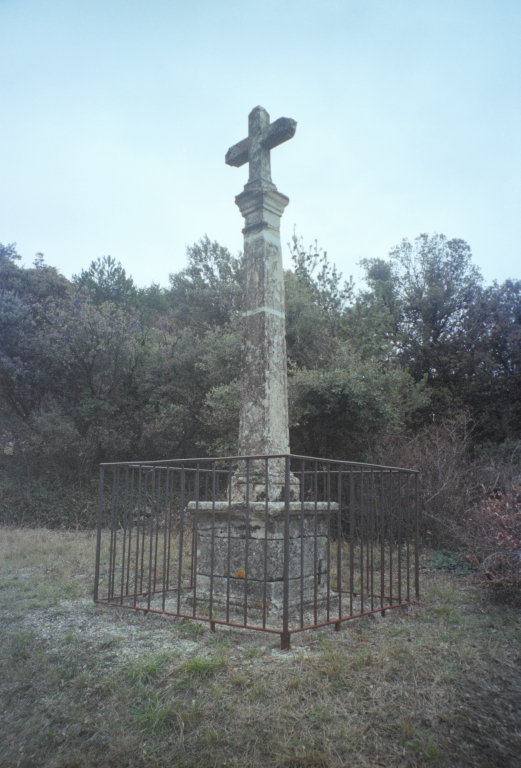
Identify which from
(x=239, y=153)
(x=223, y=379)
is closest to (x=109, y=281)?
(x=223, y=379)

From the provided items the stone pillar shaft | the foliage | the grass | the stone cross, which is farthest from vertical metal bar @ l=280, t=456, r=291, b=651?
the foliage

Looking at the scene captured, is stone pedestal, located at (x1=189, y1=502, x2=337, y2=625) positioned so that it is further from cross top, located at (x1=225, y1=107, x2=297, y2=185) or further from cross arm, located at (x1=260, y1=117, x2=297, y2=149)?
cross arm, located at (x1=260, y1=117, x2=297, y2=149)

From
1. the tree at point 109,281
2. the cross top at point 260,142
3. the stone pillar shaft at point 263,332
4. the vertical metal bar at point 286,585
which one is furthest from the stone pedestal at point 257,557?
the tree at point 109,281

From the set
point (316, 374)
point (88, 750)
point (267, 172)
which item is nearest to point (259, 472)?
point (88, 750)

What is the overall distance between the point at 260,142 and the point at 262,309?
5.87 ft

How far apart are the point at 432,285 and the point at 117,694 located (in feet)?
47.4

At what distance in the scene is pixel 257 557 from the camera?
4.40m

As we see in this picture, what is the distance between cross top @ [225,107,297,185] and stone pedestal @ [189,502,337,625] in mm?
3229

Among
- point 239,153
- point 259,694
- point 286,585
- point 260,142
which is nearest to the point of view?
point 259,694

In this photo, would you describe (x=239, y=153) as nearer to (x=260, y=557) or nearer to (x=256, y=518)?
(x=256, y=518)

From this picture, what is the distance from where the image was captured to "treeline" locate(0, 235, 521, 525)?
413 inches

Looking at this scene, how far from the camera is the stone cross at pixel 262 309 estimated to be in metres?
4.96

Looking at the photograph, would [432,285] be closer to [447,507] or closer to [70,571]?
[447,507]

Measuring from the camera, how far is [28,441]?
12.2 meters
